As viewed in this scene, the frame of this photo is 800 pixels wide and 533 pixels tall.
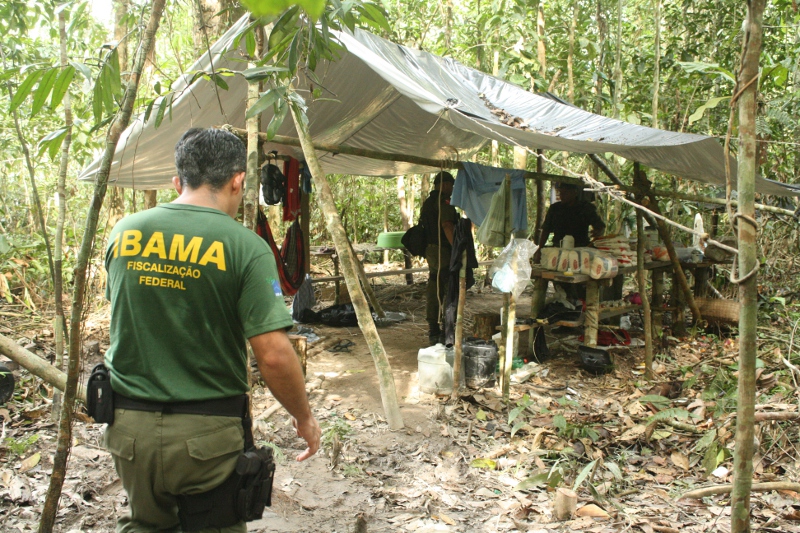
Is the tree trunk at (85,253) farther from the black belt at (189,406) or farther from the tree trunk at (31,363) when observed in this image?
the black belt at (189,406)

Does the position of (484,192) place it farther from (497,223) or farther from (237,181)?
(237,181)

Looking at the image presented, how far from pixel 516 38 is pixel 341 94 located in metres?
4.09

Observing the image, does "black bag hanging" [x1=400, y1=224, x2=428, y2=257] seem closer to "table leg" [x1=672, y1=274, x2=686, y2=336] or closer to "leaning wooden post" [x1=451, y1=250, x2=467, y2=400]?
"leaning wooden post" [x1=451, y1=250, x2=467, y2=400]

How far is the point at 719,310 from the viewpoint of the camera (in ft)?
22.3

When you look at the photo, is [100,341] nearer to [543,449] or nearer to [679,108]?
[543,449]

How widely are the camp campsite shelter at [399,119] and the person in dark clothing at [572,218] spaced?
1040 mm

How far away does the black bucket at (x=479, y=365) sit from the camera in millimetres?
5078

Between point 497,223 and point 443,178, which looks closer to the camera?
point 497,223

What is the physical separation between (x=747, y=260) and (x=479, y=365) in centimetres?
369

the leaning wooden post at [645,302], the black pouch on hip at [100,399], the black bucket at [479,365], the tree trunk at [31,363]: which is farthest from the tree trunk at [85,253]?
the leaning wooden post at [645,302]

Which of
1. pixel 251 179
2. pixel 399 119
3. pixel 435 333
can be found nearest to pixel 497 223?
pixel 435 333

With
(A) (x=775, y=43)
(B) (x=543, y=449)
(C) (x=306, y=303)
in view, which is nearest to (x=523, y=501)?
(B) (x=543, y=449)

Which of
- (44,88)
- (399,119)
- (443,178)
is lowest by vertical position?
(44,88)

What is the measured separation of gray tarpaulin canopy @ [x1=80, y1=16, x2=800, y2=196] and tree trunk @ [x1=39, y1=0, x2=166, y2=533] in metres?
1.55
